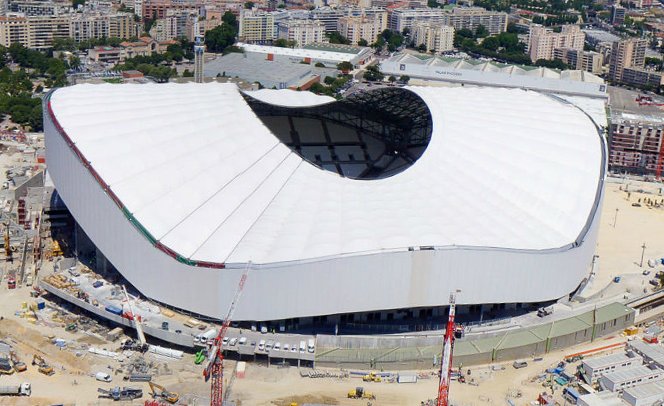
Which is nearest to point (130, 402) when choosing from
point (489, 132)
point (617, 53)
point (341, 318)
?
point (341, 318)

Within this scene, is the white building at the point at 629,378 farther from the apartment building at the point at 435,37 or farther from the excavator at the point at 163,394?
the apartment building at the point at 435,37

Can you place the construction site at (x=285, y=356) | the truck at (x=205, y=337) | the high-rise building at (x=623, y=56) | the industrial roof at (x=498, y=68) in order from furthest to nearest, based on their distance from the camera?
1. the high-rise building at (x=623, y=56)
2. the industrial roof at (x=498, y=68)
3. the truck at (x=205, y=337)
4. the construction site at (x=285, y=356)

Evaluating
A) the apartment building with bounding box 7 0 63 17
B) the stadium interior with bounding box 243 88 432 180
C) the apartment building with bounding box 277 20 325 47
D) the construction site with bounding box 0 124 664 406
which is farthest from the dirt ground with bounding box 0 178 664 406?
the apartment building with bounding box 7 0 63 17

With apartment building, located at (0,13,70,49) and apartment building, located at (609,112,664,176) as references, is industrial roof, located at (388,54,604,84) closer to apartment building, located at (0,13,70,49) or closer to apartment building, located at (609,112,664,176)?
apartment building, located at (609,112,664,176)

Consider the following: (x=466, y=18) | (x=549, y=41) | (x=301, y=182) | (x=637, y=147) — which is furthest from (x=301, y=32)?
(x=301, y=182)

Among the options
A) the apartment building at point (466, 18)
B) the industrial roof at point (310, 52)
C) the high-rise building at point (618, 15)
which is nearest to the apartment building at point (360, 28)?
the apartment building at point (466, 18)

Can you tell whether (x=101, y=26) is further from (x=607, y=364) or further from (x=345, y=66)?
(x=607, y=364)
